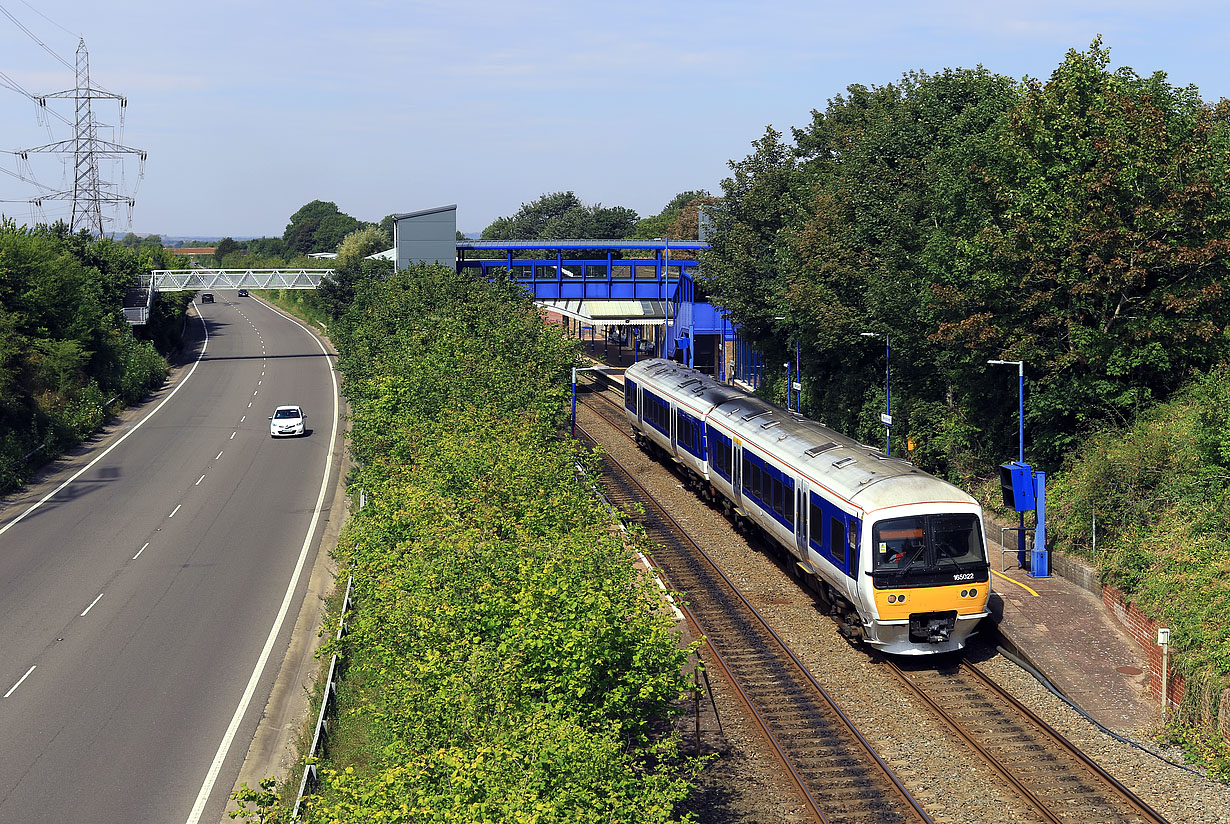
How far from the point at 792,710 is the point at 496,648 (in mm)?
8863

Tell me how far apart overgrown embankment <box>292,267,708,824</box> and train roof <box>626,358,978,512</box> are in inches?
228

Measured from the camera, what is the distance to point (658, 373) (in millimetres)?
42438

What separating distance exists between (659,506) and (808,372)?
18146 millimetres

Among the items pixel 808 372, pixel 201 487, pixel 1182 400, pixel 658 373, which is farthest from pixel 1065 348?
pixel 201 487

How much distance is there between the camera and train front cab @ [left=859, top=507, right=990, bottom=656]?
20.4 meters

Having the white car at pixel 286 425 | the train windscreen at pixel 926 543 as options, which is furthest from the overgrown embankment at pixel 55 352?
the train windscreen at pixel 926 543

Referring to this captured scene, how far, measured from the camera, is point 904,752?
17.7 metres

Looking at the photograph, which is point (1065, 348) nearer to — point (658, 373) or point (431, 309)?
A: point (658, 373)

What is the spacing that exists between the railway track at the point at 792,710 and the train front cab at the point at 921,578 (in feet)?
6.52

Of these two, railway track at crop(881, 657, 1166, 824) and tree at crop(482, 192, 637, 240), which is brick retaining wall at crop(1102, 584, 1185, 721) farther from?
tree at crop(482, 192, 637, 240)

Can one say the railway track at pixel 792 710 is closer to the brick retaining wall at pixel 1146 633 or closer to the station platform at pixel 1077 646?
the station platform at pixel 1077 646

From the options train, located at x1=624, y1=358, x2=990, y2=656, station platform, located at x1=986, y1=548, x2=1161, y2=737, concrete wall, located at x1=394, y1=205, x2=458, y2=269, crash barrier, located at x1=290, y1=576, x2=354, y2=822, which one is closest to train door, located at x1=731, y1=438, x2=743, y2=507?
train, located at x1=624, y1=358, x2=990, y2=656

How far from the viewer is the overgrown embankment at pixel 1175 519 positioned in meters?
18.4

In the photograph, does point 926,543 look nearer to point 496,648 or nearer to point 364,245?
point 496,648
